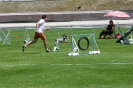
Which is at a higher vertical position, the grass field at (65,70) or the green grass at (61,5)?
the green grass at (61,5)

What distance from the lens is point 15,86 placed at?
1608 cm

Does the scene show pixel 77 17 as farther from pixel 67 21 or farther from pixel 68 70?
pixel 68 70

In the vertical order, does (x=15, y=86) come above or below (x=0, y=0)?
below

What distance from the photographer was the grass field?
1647 cm

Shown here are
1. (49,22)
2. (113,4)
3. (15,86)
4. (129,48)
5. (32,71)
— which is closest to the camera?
(15,86)

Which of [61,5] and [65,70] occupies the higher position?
[61,5]

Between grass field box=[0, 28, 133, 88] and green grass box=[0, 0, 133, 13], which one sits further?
green grass box=[0, 0, 133, 13]

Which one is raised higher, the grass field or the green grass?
the green grass

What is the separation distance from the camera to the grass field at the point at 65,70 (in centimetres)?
1647

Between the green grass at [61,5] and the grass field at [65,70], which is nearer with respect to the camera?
the grass field at [65,70]

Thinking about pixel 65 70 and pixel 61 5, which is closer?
pixel 65 70

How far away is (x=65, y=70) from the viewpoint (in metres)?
19.2

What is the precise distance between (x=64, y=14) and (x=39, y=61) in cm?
4112

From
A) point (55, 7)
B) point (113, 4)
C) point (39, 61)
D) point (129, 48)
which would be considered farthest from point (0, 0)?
point (39, 61)
